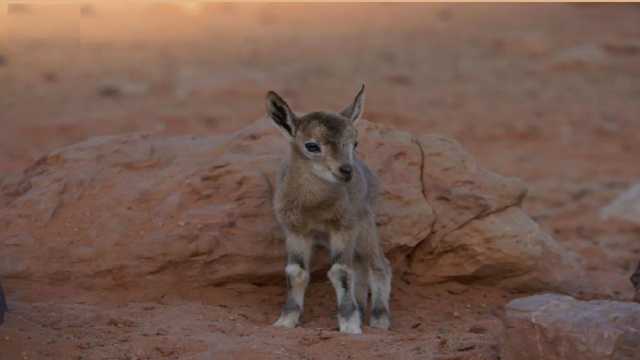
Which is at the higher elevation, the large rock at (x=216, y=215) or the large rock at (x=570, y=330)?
the large rock at (x=570, y=330)

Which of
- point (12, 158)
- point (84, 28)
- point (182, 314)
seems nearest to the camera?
point (182, 314)

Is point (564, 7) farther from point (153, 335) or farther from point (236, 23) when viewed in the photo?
point (153, 335)

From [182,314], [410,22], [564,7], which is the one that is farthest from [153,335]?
[564,7]

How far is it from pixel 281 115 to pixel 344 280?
4.00 feet

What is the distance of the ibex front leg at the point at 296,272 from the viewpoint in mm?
8469

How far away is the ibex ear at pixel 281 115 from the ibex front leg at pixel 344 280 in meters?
0.80

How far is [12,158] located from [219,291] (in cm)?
726

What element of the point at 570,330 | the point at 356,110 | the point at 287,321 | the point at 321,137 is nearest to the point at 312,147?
the point at 321,137

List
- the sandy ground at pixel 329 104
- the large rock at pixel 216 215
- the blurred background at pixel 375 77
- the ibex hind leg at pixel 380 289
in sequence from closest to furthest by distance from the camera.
→ the sandy ground at pixel 329 104
the ibex hind leg at pixel 380 289
the large rock at pixel 216 215
the blurred background at pixel 375 77

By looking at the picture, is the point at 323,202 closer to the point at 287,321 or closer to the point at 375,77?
the point at 287,321

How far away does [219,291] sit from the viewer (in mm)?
9023

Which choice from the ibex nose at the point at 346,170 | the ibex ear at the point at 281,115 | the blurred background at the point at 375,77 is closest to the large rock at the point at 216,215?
the ibex ear at the point at 281,115

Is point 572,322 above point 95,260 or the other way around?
above

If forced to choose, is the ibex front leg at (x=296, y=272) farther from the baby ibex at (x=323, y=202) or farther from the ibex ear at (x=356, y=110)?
the ibex ear at (x=356, y=110)
